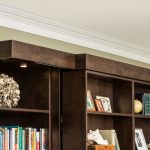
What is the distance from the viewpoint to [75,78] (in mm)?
3377

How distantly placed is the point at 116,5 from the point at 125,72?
27.7 inches

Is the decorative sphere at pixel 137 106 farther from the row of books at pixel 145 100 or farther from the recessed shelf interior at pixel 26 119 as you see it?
the recessed shelf interior at pixel 26 119

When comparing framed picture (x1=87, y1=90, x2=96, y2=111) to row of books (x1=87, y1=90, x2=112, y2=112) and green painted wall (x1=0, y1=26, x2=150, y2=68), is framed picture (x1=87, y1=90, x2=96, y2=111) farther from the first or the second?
green painted wall (x1=0, y1=26, x2=150, y2=68)

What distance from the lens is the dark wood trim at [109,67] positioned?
3.36m

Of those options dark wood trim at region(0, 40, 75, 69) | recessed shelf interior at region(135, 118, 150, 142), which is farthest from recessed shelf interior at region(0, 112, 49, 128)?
recessed shelf interior at region(135, 118, 150, 142)

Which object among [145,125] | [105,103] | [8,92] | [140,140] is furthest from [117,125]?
[8,92]

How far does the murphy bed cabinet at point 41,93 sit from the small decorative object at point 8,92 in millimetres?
108

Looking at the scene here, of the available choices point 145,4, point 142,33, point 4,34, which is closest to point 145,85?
point 142,33

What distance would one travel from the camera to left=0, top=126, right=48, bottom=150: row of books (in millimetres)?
2891

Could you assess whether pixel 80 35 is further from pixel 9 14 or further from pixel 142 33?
pixel 9 14

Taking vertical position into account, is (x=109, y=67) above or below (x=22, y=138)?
above

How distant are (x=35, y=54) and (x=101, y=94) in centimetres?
132

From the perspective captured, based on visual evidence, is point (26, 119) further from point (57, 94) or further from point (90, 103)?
point (90, 103)

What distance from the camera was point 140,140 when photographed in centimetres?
430
